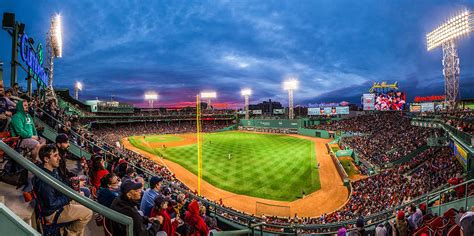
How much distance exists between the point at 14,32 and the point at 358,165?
107 ft

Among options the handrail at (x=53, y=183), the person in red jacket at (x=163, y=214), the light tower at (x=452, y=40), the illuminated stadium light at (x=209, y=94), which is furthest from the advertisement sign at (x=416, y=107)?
the handrail at (x=53, y=183)

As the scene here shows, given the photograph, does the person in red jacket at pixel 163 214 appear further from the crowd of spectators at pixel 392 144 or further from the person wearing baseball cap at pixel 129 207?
the crowd of spectators at pixel 392 144

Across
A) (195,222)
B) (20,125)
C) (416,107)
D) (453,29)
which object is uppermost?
(453,29)

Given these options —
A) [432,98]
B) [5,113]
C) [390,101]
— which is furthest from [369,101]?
[5,113]

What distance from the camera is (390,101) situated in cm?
6556

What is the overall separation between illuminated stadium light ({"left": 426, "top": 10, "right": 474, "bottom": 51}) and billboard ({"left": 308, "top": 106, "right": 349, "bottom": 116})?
122ft

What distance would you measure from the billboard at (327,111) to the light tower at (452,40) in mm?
37726

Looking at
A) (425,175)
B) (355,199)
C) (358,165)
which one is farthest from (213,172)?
(425,175)

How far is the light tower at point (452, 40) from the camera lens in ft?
97.4

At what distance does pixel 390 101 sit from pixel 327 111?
630 inches

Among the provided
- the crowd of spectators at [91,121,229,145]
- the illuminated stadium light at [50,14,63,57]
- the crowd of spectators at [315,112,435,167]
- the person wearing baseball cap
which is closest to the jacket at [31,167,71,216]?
the person wearing baseball cap

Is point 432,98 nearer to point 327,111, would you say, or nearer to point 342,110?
point 342,110

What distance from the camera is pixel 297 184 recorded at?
83.1 ft

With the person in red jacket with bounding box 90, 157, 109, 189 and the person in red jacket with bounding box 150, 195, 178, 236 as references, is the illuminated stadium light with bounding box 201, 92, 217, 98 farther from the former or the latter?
the person in red jacket with bounding box 150, 195, 178, 236
